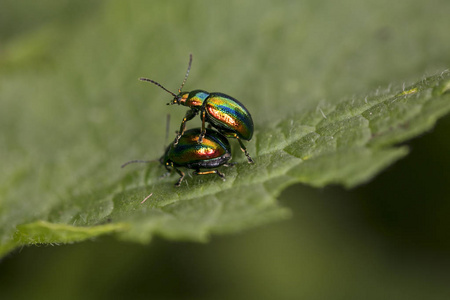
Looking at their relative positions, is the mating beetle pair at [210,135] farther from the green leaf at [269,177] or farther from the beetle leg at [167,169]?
the green leaf at [269,177]

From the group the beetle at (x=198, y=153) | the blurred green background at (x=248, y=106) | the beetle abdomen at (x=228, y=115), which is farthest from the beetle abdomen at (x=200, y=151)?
the blurred green background at (x=248, y=106)

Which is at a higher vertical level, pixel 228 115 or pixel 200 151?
pixel 228 115

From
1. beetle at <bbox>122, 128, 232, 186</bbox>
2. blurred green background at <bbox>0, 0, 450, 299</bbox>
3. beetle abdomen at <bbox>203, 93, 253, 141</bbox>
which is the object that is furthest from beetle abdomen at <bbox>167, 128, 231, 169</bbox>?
blurred green background at <bbox>0, 0, 450, 299</bbox>

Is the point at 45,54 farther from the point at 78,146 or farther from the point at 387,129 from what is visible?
the point at 387,129

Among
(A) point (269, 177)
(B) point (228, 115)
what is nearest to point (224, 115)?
(B) point (228, 115)

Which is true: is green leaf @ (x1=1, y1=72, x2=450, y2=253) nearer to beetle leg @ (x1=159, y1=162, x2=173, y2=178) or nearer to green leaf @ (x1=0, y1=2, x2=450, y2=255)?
green leaf @ (x1=0, y1=2, x2=450, y2=255)

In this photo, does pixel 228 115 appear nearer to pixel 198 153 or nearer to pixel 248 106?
pixel 198 153
